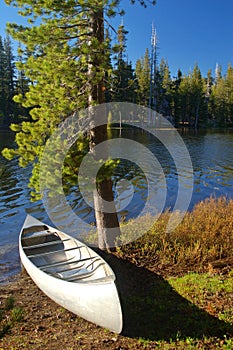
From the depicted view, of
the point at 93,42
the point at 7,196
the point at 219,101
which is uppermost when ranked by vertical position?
the point at 219,101

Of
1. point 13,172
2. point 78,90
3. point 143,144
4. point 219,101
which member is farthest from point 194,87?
point 78,90

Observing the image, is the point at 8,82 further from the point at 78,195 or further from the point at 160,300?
the point at 160,300

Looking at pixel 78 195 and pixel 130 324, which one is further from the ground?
pixel 130 324

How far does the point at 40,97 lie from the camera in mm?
5883

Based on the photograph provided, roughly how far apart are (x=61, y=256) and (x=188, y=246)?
10.2 feet

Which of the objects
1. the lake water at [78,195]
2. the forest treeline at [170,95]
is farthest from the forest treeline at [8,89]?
the lake water at [78,195]

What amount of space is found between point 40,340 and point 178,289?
2.60 meters

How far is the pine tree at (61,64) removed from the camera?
5.57m

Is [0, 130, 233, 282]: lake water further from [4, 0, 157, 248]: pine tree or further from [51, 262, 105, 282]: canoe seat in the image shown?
[4, 0, 157, 248]: pine tree

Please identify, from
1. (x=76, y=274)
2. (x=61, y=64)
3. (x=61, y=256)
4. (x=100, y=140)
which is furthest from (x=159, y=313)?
(x=61, y=64)

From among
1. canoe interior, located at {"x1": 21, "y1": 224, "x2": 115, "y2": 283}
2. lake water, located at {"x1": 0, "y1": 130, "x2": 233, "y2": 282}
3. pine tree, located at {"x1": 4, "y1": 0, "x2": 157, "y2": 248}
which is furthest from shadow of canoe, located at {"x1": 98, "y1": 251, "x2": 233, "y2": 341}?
lake water, located at {"x1": 0, "y1": 130, "x2": 233, "y2": 282}

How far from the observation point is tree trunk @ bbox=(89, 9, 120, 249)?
19.8 feet

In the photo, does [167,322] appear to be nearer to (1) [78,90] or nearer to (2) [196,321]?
(2) [196,321]

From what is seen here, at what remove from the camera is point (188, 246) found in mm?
6992
